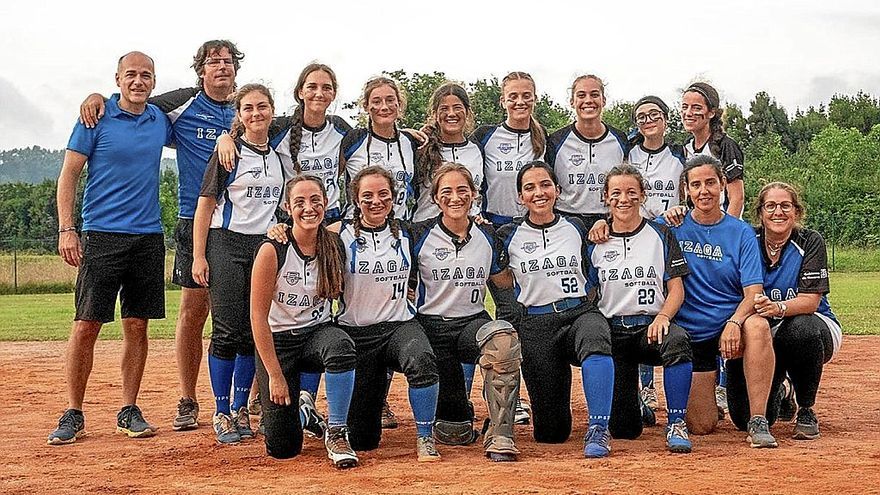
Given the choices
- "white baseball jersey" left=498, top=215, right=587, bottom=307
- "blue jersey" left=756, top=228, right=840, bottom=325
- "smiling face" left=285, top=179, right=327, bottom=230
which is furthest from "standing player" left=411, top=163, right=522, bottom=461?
"blue jersey" left=756, top=228, right=840, bottom=325

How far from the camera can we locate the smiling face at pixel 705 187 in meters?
6.36

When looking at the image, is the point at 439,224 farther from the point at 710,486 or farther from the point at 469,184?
the point at 710,486

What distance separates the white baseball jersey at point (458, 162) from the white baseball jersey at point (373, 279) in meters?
0.73

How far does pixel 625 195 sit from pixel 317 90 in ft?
6.27

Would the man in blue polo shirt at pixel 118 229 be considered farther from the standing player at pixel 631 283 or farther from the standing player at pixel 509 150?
the standing player at pixel 631 283

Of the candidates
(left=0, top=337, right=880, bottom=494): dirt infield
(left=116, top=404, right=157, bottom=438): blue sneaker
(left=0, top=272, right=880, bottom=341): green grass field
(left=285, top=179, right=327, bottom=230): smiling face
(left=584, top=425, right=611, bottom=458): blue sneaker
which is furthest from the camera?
(left=0, top=272, right=880, bottom=341): green grass field

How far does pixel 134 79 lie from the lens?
6.84m

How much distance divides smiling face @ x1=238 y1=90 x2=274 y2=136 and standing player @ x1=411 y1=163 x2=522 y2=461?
1079 millimetres

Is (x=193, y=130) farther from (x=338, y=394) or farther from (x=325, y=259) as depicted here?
(x=338, y=394)

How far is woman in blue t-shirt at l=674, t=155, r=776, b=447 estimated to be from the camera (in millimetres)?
6375

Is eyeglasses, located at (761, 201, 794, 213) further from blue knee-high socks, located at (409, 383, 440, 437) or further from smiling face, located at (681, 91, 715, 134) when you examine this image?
blue knee-high socks, located at (409, 383, 440, 437)

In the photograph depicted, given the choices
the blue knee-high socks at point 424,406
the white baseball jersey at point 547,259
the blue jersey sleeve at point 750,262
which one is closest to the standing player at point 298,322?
the blue knee-high socks at point 424,406

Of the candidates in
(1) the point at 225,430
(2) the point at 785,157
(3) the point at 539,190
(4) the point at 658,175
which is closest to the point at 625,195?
(3) the point at 539,190

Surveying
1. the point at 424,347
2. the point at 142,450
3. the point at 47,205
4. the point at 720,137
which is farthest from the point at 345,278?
the point at 47,205
